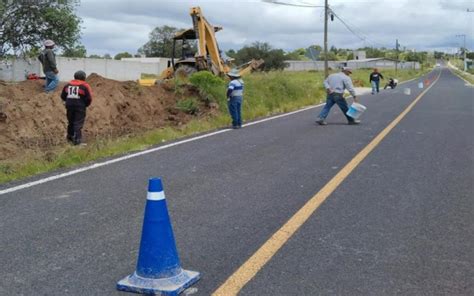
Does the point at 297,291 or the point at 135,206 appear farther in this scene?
the point at 135,206

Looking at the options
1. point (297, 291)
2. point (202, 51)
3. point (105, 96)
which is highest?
point (202, 51)

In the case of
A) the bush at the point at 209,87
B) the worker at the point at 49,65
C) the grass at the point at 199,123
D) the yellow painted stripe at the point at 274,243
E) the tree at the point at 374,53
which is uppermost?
the tree at the point at 374,53

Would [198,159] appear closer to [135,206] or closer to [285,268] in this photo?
[135,206]

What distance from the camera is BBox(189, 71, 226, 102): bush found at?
17.7 metres

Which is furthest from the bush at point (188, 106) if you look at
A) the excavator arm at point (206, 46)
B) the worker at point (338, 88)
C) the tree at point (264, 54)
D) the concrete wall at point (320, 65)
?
the concrete wall at point (320, 65)

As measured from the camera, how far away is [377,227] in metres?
5.51

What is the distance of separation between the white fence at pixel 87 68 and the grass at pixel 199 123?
1844 centimetres

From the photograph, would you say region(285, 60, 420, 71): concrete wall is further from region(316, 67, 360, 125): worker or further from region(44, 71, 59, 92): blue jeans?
region(44, 71, 59, 92): blue jeans

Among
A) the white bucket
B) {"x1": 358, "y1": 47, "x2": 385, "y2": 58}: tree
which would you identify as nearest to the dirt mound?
the white bucket

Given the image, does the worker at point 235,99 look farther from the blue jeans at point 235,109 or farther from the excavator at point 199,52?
the excavator at point 199,52

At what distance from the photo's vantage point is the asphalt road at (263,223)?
423 cm

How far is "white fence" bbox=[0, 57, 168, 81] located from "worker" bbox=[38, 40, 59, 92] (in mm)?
23326

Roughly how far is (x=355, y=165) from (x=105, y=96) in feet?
27.0

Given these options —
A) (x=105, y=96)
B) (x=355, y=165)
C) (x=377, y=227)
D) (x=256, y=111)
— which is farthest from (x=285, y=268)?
(x=256, y=111)
